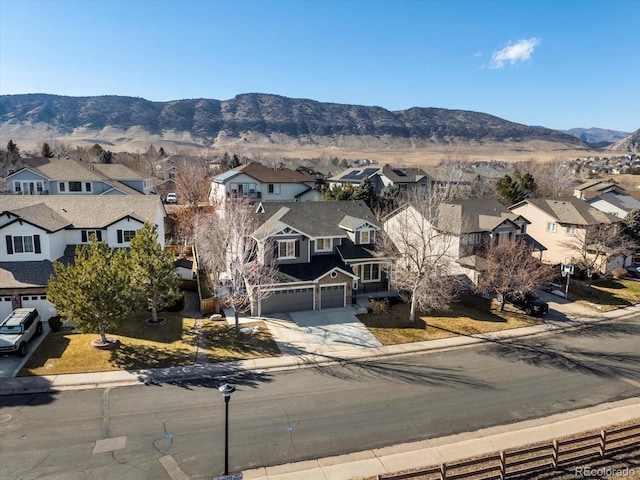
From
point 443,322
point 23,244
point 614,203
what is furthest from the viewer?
point 614,203

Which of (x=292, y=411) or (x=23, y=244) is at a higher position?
(x=23, y=244)

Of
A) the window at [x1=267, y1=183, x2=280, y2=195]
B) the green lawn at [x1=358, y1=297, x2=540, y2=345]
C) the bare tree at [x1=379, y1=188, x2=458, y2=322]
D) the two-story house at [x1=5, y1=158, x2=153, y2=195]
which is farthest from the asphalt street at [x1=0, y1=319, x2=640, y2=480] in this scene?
the window at [x1=267, y1=183, x2=280, y2=195]

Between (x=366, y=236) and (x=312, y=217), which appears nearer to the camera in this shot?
(x=366, y=236)

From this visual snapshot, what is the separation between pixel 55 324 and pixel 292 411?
18120 millimetres

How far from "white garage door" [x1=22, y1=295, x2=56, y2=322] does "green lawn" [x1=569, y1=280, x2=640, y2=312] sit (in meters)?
42.6

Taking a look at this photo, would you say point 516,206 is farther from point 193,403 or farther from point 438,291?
point 193,403

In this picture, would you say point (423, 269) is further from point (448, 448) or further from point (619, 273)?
point (619, 273)

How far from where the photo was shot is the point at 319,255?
36656 mm

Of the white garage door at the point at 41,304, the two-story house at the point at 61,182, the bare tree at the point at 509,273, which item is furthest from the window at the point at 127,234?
the bare tree at the point at 509,273

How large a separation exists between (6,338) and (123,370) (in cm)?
728

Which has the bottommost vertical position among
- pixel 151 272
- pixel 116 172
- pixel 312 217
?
pixel 151 272

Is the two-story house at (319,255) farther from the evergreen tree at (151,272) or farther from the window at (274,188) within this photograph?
the window at (274,188)

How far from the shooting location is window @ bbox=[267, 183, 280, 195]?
6812cm

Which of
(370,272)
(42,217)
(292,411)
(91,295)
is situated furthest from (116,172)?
(292,411)
